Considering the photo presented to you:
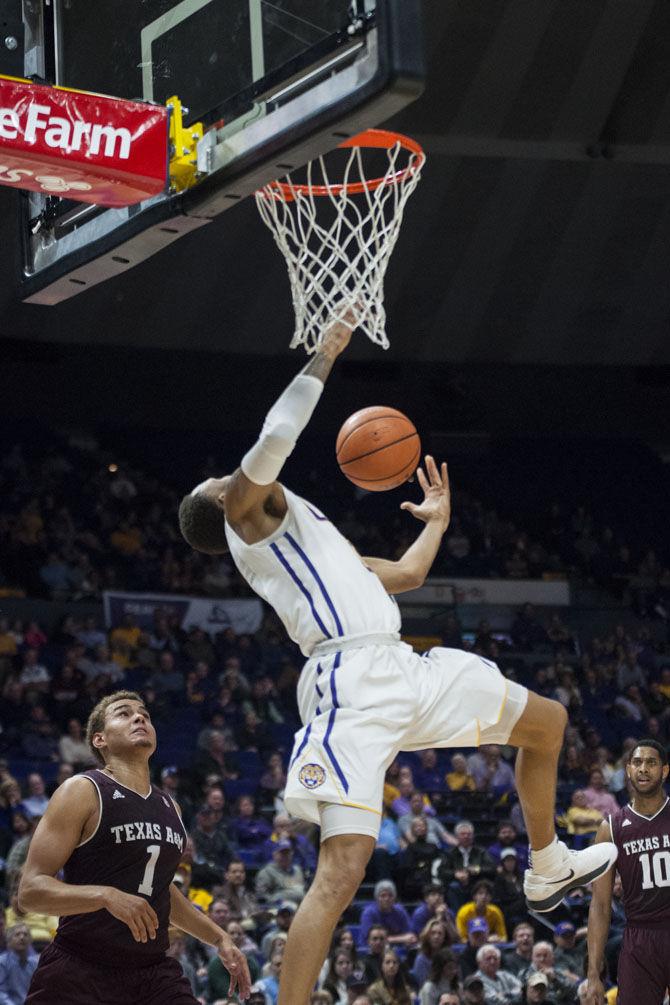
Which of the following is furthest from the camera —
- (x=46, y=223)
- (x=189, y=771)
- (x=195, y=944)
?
(x=189, y=771)

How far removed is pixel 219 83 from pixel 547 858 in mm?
3253

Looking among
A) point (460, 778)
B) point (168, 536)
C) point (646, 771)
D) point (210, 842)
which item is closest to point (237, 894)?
point (210, 842)

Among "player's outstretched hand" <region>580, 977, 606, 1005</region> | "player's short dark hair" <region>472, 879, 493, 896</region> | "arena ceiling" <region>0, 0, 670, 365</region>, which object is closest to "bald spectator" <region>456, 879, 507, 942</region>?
"player's short dark hair" <region>472, 879, 493, 896</region>

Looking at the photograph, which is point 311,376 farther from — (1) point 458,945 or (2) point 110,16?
(1) point 458,945

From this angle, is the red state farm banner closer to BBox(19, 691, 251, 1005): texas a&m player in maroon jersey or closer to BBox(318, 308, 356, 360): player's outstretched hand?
BBox(318, 308, 356, 360): player's outstretched hand

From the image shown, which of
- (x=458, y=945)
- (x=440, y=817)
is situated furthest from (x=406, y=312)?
(x=458, y=945)

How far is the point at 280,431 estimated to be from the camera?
5016 mm

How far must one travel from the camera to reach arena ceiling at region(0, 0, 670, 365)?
52.0 ft

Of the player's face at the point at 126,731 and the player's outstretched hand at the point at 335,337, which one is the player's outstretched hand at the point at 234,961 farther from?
the player's outstretched hand at the point at 335,337

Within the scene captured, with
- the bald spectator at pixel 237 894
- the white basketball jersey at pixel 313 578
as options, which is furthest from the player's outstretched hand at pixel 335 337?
the bald spectator at pixel 237 894

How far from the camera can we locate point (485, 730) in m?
5.45

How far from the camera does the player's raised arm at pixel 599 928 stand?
6746 mm

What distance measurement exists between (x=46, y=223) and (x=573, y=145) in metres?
12.1

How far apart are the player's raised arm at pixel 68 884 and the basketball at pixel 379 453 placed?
167cm
